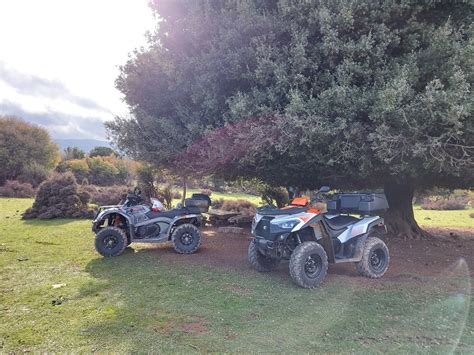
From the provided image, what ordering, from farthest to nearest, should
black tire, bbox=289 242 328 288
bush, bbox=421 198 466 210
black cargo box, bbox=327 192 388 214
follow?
bush, bbox=421 198 466 210, black cargo box, bbox=327 192 388 214, black tire, bbox=289 242 328 288

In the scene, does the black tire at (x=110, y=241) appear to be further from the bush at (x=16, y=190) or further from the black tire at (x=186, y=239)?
the bush at (x=16, y=190)

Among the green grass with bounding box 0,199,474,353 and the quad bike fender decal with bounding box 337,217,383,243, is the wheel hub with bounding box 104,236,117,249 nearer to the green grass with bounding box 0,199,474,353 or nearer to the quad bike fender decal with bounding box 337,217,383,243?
the green grass with bounding box 0,199,474,353

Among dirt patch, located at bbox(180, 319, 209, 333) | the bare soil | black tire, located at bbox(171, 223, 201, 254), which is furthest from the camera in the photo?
black tire, located at bbox(171, 223, 201, 254)

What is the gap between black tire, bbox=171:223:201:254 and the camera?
27.3 ft

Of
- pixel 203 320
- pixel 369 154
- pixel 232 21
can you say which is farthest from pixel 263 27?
pixel 203 320

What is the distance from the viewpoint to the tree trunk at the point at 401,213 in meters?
11.5

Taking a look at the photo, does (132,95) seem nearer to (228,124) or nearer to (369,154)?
(228,124)

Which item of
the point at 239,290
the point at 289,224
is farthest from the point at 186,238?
the point at 289,224

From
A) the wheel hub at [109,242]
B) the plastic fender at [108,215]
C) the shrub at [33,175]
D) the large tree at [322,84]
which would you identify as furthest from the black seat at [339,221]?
the shrub at [33,175]

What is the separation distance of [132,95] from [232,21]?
12.1 feet

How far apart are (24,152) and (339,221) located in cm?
3434

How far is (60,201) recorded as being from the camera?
1602 centimetres

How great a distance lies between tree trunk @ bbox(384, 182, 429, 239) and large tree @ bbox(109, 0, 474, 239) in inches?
160

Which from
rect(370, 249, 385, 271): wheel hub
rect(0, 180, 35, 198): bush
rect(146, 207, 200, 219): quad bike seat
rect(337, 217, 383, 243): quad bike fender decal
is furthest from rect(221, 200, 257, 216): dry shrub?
rect(0, 180, 35, 198): bush
